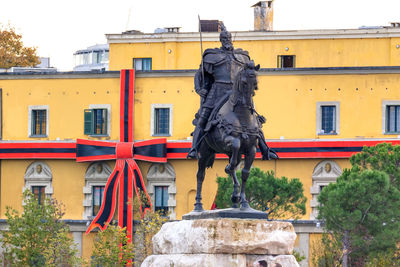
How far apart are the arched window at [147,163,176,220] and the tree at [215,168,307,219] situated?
10.9 metres

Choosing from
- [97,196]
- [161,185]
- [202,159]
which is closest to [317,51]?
[161,185]

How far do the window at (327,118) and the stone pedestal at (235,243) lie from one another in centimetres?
4368

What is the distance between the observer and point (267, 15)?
301 ft

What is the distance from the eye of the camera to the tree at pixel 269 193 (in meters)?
71.8

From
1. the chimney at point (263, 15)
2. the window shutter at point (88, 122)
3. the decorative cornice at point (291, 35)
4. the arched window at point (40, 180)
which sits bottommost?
the arched window at point (40, 180)

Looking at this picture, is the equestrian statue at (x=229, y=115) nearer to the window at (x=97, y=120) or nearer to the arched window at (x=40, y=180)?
the window at (x=97, y=120)

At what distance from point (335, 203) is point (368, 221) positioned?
1607 millimetres

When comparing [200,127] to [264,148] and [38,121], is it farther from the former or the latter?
[38,121]

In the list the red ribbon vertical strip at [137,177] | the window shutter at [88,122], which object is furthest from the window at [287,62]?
the window shutter at [88,122]

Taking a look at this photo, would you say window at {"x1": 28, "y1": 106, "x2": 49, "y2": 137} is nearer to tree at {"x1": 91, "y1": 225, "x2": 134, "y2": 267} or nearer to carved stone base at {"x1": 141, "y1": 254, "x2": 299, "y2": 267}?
tree at {"x1": 91, "y1": 225, "x2": 134, "y2": 267}

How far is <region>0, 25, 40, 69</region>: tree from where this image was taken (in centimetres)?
10106

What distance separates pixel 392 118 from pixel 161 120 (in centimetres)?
1269

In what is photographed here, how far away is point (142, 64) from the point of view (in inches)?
3568

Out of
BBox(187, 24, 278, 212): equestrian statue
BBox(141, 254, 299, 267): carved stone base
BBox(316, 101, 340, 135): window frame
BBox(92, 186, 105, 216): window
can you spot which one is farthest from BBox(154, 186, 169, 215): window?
BBox(141, 254, 299, 267): carved stone base
